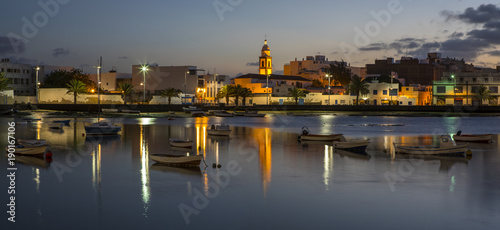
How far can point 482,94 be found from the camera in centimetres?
12925

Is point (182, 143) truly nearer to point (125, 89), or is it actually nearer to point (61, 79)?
point (125, 89)

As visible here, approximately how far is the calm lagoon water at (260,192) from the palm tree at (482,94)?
98.0m

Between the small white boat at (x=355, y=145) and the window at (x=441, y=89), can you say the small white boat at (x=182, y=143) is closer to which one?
the small white boat at (x=355, y=145)

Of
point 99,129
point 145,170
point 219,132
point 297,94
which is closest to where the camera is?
point 145,170

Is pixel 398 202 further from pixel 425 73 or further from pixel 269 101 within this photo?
pixel 425 73

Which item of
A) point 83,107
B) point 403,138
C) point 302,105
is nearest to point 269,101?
point 302,105

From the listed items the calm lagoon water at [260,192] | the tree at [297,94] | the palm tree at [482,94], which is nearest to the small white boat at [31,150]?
the calm lagoon water at [260,192]

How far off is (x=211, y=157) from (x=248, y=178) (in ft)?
30.3

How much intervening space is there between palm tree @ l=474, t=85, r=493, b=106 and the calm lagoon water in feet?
322

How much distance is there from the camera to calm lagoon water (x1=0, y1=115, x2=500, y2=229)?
2008cm

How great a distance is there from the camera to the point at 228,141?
168ft

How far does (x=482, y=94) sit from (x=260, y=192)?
119 m

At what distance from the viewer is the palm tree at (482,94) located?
12865 cm

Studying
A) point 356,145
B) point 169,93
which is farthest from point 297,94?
point 356,145
